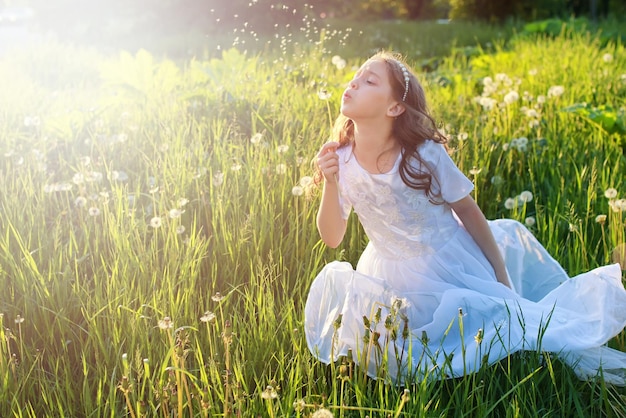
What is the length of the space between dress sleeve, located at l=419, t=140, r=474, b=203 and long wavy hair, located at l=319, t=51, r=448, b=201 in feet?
0.05

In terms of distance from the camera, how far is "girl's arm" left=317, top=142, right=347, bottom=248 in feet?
6.64

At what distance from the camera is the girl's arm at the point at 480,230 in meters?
2.11

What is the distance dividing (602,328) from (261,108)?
2.25 metres

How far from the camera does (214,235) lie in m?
2.43

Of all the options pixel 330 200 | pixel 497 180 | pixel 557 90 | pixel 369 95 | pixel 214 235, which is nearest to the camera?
pixel 369 95

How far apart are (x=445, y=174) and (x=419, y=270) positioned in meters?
0.28

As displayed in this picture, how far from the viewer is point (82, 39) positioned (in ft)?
39.3

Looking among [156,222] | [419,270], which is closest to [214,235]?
[156,222]

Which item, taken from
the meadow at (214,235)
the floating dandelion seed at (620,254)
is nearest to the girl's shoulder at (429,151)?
the meadow at (214,235)

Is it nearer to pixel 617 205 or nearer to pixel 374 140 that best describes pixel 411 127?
pixel 374 140

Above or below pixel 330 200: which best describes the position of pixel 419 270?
below

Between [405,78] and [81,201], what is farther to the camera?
[81,201]

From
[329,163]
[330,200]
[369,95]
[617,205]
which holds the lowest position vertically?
[617,205]

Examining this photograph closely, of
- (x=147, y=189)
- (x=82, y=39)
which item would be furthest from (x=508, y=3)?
(x=147, y=189)
